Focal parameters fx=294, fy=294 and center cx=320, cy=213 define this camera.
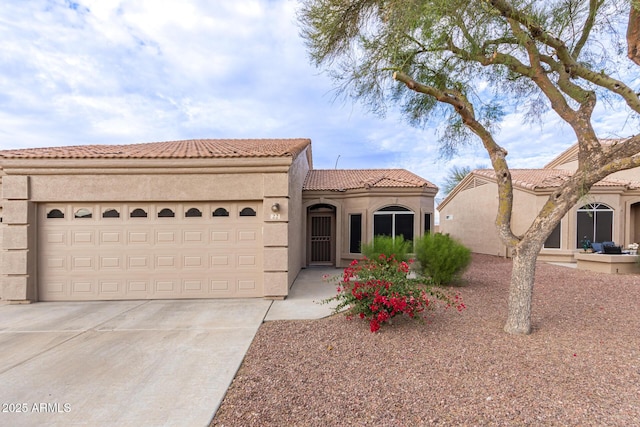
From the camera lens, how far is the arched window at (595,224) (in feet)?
45.3

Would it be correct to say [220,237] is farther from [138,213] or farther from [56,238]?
[56,238]

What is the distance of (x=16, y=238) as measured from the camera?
7578 millimetres

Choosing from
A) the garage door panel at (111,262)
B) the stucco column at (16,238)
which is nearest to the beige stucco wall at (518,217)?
the garage door panel at (111,262)

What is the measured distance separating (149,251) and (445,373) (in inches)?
299

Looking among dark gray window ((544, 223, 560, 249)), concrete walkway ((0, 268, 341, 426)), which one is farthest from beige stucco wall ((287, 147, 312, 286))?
dark gray window ((544, 223, 560, 249))

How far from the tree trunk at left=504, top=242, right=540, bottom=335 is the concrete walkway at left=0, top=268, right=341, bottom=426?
3684 millimetres

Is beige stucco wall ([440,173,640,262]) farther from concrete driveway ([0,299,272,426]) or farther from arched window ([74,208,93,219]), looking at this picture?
arched window ([74,208,93,219])

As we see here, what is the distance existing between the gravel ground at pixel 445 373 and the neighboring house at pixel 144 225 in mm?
2827

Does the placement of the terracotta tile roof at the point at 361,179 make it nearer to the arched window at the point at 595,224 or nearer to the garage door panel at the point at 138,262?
the garage door panel at the point at 138,262

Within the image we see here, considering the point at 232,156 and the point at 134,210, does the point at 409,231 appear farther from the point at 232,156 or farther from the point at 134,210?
the point at 134,210

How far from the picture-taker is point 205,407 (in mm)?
3393

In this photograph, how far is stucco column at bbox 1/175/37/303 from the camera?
7.58m

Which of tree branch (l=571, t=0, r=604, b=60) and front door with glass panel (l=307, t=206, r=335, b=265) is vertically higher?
tree branch (l=571, t=0, r=604, b=60)

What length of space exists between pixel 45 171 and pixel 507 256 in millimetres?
18787
